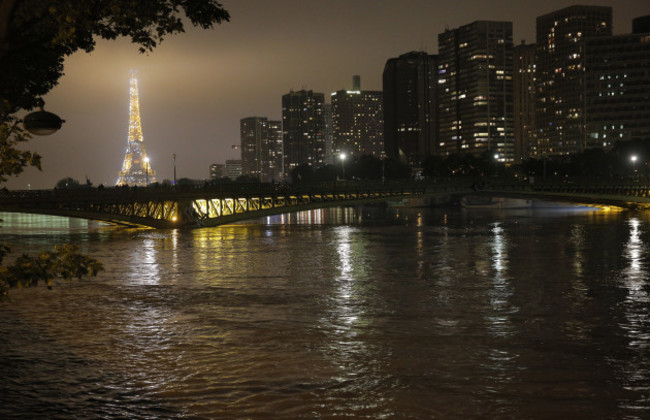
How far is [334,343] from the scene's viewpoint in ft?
66.2

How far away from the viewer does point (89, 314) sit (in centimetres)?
2619

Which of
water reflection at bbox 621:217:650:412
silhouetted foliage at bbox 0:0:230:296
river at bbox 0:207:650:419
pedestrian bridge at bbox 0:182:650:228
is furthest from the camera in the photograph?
pedestrian bridge at bbox 0:182:650:228

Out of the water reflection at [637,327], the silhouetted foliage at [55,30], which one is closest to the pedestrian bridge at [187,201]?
the water reflection at [637,327]

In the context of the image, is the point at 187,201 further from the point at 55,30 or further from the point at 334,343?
the point at 55,30

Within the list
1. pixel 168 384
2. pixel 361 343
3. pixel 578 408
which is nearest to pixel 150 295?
pixel 361 343

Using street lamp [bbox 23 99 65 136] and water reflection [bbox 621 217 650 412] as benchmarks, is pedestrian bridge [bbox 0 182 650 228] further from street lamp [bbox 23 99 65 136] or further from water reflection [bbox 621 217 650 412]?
street lamp [bbox 23 99 65 136]

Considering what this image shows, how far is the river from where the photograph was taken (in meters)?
14.2

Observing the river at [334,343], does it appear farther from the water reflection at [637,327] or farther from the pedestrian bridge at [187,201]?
the pedestrian bridge at [187,201]

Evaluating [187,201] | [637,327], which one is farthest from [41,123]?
[187,201]

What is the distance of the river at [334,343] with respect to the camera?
14.2 meters

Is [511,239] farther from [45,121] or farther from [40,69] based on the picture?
[45,121]

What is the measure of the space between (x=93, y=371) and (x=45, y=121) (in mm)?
7565

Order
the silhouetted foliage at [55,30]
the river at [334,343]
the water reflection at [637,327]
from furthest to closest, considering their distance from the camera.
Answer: the water reflection at [637,327]
the river at [334,343]
the silhouetted foliage at [55,30]

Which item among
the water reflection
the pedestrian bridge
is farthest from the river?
the pedestrian bridge
